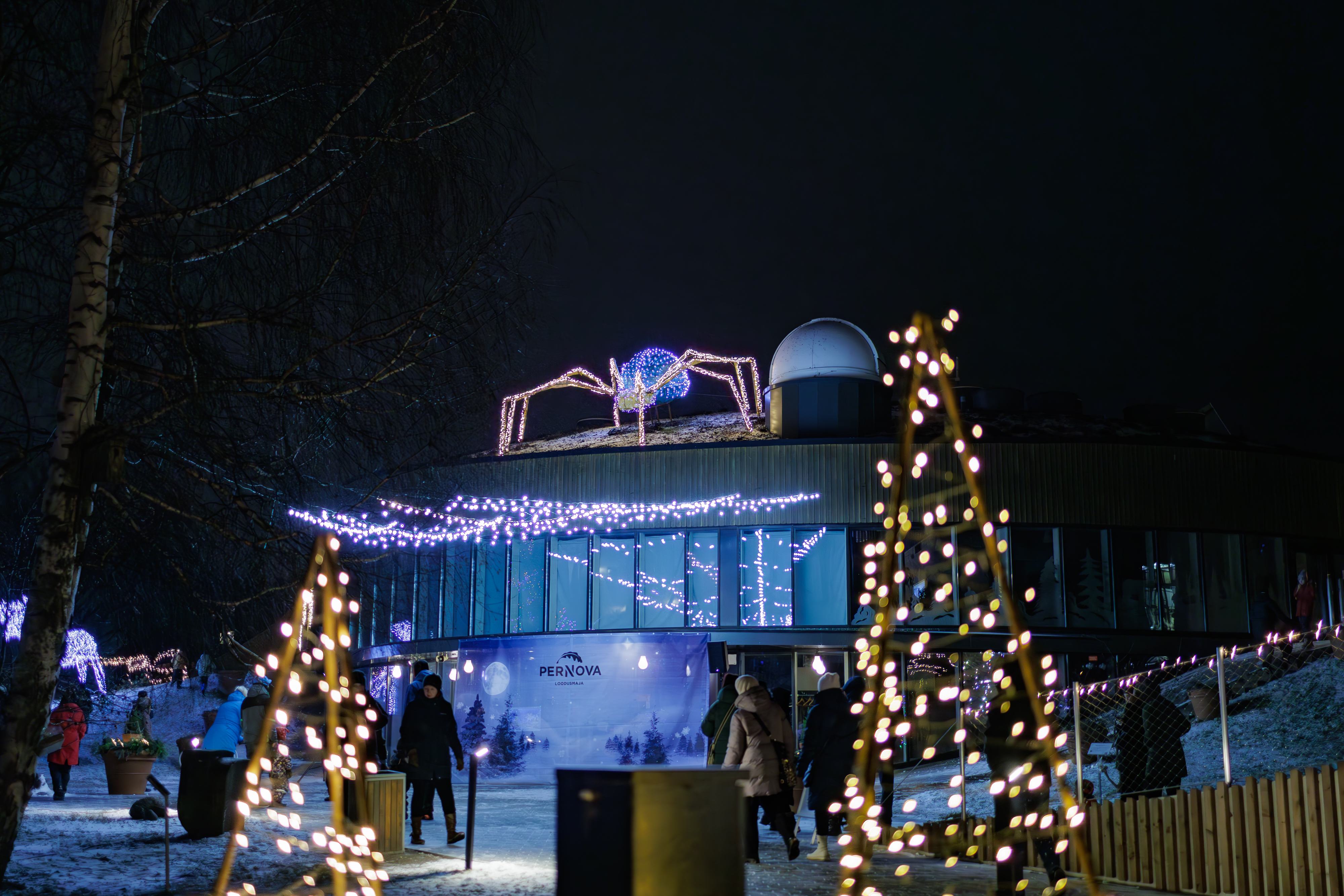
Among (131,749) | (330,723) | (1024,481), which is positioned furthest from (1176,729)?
(1024,481)

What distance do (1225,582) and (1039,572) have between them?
443 centimetres

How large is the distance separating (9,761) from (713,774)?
507cm

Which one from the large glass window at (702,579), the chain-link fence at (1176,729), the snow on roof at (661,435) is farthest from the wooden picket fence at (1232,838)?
the snow on roof at (661,435)

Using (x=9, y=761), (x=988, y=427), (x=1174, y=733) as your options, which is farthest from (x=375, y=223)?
(x=988, y=427)

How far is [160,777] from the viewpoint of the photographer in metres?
24.4

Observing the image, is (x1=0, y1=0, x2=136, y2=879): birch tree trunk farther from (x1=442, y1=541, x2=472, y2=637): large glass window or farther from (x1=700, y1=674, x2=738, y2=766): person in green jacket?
(x1=442, y1=541, x2=472, y2=637): large glass window

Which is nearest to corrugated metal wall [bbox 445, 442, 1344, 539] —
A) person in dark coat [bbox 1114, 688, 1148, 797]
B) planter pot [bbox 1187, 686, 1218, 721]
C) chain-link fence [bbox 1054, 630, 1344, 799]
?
chain-link fence [bbox 1054, 630, 1344, 799]

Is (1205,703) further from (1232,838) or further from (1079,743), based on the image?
(1232,838)

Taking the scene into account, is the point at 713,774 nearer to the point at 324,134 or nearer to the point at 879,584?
the point at 879,584

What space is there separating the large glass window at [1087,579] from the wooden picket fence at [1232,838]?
16.6 m

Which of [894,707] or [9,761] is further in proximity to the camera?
[9,761]

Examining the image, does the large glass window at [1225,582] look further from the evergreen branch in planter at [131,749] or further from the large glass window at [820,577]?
the evergreen branch in planter at [131,749]

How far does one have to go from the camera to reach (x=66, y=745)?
1880 cm

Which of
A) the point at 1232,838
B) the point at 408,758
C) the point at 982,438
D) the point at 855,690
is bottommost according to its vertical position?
the point at 1232,838
